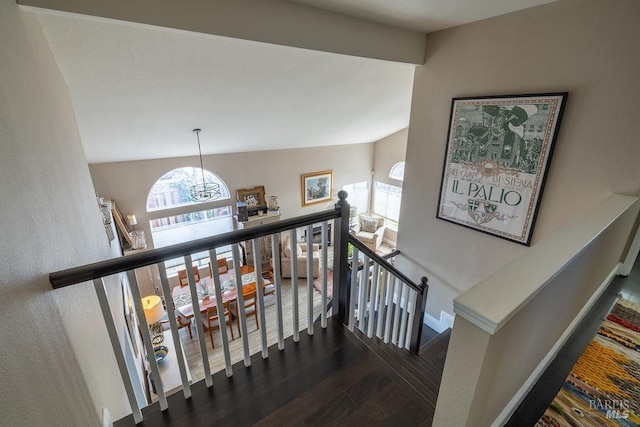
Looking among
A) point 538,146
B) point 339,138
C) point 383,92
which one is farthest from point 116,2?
point 339,138

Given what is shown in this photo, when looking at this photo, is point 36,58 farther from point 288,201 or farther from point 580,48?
point 288,201

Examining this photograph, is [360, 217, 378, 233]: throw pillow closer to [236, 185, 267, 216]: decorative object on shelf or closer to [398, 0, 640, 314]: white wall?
[236, 185, 267, 216]: decorative object on shelf

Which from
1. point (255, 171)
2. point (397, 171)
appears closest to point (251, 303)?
point (255, 171)

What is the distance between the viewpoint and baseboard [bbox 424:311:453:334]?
12.6 ft

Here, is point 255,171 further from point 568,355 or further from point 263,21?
point 568,355

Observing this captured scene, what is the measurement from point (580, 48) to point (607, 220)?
1556mm

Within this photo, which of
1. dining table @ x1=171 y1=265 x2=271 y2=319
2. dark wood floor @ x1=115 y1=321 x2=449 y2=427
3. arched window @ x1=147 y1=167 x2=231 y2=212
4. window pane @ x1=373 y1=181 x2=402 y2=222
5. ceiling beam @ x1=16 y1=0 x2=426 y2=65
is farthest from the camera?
window pane @ x1=373 y1=181 x2=402 y2=222

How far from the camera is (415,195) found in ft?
12.9

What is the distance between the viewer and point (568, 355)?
1968 mm

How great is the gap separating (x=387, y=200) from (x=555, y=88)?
22.2 feet

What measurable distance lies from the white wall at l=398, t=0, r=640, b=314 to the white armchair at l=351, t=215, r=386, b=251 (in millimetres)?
4878

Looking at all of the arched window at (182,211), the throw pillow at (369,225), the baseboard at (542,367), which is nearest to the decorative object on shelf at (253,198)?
the arched window at (182,211)

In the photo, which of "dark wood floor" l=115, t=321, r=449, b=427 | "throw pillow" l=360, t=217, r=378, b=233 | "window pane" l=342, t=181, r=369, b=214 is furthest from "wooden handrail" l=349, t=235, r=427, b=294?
"window pane" l=342, t=181, r=369, b=214

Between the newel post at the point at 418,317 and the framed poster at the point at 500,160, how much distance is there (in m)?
1.04
